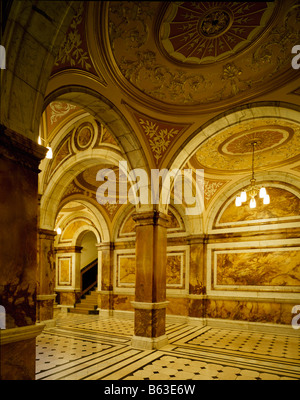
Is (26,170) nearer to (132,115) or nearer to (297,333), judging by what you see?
(132,115)

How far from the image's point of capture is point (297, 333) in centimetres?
895

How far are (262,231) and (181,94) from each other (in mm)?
6114

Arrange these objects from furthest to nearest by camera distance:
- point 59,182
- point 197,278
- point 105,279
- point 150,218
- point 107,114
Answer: point 105,279
point 197,278
point 59,182
point 150,218
point 107,114

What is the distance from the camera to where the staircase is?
14.0 metres

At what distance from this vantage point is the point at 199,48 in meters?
4.89

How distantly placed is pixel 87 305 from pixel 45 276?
259 inches

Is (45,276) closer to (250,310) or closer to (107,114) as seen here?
A: (107,114)

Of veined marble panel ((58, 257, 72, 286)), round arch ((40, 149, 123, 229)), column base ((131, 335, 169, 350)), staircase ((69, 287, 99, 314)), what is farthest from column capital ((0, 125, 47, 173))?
veined marble panel ((58, 257, 72, 286))

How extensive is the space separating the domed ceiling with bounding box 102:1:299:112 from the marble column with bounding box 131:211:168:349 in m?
2.94

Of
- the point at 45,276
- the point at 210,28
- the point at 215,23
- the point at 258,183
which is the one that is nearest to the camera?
the point at 215,23

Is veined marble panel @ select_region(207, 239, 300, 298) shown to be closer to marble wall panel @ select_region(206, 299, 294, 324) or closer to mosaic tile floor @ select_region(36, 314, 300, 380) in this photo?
marble wall panel @ select_region(206, 299, 294, 324)

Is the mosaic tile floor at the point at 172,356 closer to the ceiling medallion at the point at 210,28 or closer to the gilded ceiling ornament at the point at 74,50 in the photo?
the gilded ceiling ornament at the point at 74,50

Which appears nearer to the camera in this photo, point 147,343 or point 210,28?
point 210,28

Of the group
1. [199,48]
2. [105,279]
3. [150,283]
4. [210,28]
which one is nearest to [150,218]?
[150,283]
